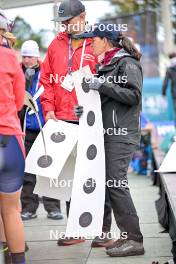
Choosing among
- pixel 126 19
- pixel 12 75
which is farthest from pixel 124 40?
pixel 126 19

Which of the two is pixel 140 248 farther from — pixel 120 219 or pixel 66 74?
pixel 66 74

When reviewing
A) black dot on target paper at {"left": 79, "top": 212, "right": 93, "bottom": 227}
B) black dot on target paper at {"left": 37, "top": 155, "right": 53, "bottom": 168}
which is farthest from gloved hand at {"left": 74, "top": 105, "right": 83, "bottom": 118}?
black dot on target paper at {"left": 79, "top": 212, "right": 93, "bottom": 227}

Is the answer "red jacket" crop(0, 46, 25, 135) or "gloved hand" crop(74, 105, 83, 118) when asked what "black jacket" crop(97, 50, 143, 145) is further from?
"red jacket" crop(0, 46, 25, 135)

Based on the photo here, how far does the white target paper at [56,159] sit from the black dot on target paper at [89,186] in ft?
0.84

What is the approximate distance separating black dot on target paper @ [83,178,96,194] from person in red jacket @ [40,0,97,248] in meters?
0.72

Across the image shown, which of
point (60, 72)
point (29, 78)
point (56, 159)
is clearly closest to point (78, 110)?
point (56, 159)

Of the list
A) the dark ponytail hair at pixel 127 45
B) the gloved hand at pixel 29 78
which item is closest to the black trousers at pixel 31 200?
the gloved hand at pixel 29 78

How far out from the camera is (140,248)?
635 centimetres

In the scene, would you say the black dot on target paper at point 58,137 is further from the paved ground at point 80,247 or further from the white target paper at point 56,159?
the paved ground at point 80,247

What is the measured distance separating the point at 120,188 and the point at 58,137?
2.54 feet

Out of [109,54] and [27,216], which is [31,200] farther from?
[109,54]

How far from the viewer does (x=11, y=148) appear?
5.29 metres

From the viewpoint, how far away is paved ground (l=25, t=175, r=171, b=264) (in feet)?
20.5

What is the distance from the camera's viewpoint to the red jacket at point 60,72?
22.4 ft
